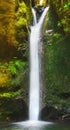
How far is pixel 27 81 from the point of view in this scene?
1675cm

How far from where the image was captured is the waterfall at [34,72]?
16.0m

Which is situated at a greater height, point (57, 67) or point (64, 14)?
point (64, 14)

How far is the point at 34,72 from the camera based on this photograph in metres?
17.0

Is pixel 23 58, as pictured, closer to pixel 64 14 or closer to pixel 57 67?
pixel 57 67

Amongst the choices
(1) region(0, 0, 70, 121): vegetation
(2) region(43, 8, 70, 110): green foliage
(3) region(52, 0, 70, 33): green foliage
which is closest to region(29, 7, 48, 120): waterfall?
(1) region(0, 0, 70, 121): vegetation

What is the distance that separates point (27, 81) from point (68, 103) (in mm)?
2144

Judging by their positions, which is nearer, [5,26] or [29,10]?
[5,26]

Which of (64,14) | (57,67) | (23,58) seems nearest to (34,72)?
(23,58)

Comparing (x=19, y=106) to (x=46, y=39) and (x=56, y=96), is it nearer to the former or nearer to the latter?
(x=56, y=96)

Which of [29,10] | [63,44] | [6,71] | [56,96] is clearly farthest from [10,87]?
[29,10]

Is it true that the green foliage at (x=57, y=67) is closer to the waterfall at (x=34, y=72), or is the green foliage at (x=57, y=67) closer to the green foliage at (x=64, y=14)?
the waterfall at (x=34, y=72)

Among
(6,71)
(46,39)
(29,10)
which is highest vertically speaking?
(29,10)

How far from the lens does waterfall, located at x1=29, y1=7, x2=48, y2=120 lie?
16016 mm

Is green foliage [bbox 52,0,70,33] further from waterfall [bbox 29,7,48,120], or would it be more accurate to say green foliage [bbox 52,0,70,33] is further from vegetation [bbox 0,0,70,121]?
waterfall [bbox 29,7,48,120]
